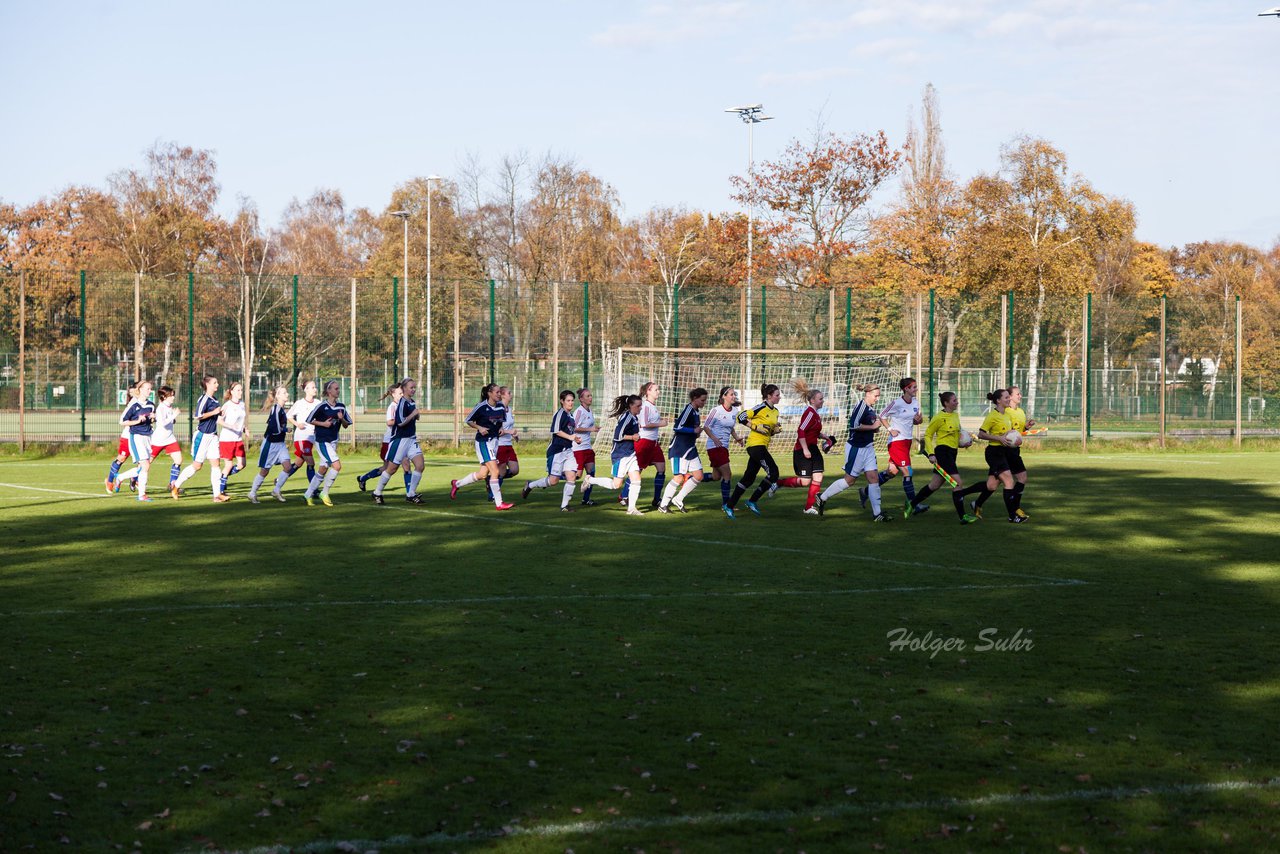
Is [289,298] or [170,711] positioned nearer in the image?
[170,711]

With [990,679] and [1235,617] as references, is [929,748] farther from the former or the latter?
[1235,617]

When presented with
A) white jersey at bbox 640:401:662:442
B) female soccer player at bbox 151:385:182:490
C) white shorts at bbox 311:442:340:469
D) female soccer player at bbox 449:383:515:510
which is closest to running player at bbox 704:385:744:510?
white jersey at bbox 640:401:662:442

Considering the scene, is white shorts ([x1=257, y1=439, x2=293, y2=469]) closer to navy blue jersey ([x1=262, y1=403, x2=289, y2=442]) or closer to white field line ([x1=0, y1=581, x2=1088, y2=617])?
navy blue jersey ([x1=262, y1=403, x2=289, y2=442])

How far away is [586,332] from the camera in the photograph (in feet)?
115

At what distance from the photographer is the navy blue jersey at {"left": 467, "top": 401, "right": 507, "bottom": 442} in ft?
64.0

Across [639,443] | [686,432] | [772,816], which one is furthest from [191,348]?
[772,816]

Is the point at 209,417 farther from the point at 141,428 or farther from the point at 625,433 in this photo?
the point at 625,433

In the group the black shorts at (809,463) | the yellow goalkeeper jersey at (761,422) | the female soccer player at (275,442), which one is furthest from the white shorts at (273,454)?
the black shorts at (809,463)

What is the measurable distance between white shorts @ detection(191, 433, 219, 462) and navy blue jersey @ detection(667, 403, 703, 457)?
7.04 meters

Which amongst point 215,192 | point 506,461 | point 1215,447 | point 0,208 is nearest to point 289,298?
point 506,461

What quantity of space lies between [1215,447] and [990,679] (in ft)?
106

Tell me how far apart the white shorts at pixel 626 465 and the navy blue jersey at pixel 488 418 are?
6.74 feet

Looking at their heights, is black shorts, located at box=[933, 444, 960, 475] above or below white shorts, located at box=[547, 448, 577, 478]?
above

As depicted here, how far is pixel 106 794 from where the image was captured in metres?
6.01
